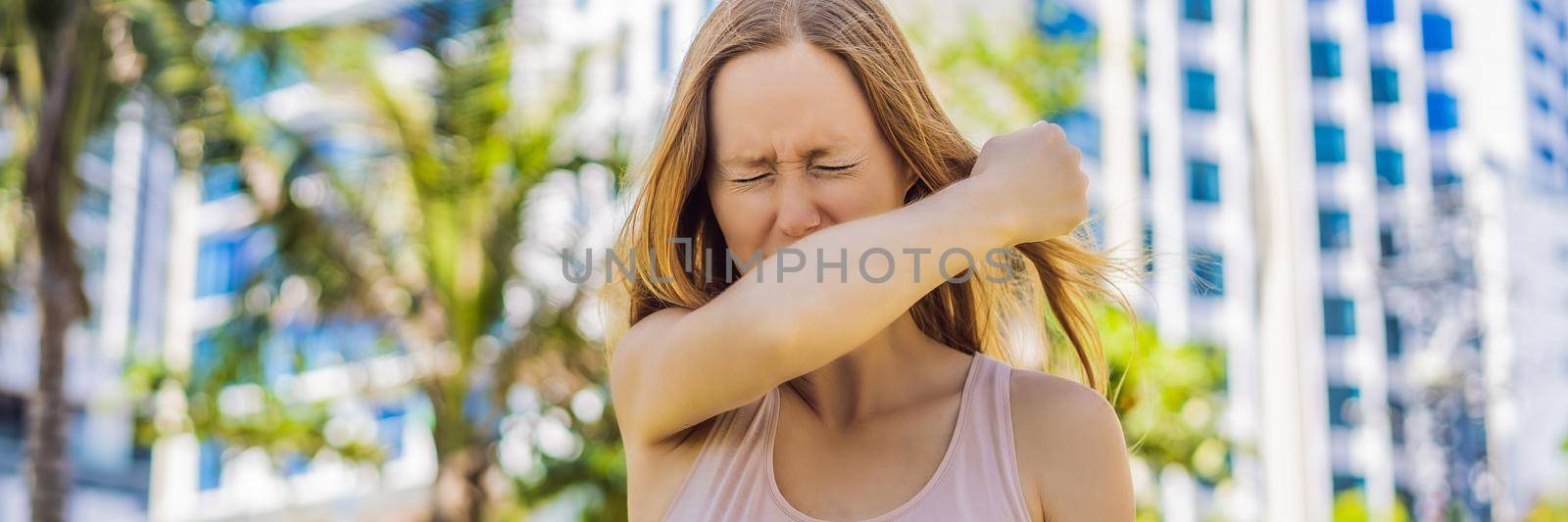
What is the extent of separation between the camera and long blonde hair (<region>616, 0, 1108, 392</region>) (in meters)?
1.21

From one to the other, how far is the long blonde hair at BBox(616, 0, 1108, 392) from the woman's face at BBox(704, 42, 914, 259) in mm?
22

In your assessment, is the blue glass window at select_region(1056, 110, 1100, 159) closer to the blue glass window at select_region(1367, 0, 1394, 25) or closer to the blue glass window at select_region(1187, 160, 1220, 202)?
the blue glass window at select_region(1187, 160, 1220, 202)

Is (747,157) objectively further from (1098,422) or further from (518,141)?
(518,141)

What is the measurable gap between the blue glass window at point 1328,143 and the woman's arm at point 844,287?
1622 inches

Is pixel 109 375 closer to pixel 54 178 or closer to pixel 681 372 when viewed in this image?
pixel 54 178

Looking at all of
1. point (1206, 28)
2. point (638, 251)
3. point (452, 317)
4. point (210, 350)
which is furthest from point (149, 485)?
point (638, 251)

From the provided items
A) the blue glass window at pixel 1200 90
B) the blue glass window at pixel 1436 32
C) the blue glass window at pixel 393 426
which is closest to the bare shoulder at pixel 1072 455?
the blue glass window at pixel 393 426

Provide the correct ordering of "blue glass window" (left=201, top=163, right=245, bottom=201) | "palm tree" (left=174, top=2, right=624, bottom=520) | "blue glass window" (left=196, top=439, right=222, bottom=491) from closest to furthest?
"palm tree" (left=174, top=2, right=624, bottom=520), "blue glass window" (left=201, top=163, right=245, bottom=201), "blue glass window" (left=196, top=439, right=222, bottom=491)

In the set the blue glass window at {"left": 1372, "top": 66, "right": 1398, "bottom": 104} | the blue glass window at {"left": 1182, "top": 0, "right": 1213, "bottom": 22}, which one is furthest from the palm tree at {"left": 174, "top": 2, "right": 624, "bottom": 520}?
the blue glass window at {"left": 1372, "top": 66, "right": 1398, "bottom": 104}

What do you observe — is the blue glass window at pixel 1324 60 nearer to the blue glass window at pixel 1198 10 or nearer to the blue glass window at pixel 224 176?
the blue glass window at pixel 1198 10

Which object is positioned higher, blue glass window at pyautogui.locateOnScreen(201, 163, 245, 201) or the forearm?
blue glass window at pyautogui.locateOnScreen(201, 163, 245, 201)

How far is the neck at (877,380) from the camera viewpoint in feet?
4.06

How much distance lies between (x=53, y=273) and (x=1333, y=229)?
39583mm

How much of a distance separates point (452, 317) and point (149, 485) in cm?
2223
